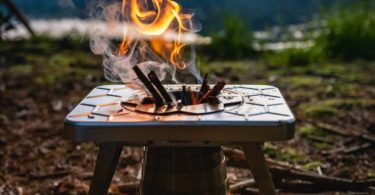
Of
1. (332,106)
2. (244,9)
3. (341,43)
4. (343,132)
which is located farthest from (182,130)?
(244,9)

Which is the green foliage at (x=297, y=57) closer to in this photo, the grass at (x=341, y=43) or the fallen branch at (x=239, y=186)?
the grass at (x=341, y=43)

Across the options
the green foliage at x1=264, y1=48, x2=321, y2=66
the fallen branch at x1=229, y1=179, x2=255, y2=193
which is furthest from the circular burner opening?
the green foliage at x1=264, y1=48, x2=321, y2=66

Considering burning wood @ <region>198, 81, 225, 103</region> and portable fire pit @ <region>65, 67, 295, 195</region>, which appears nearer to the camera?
portable fire pit @ <region>65, 67, 295, 195</region>

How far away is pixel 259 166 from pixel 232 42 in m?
6.18

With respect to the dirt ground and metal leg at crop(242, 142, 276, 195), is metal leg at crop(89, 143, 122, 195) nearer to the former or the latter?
metal leg at crop(242, 142, 276, 195)

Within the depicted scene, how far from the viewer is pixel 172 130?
202 cm

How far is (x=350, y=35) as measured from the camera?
7.59m

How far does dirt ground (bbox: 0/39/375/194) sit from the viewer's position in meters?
3.72

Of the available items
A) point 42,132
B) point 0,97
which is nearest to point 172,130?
point 42,132

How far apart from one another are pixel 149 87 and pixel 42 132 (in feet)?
8.83

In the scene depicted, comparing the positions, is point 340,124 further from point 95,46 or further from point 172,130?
point 172,130

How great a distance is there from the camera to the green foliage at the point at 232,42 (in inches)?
320

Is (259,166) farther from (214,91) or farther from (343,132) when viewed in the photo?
(343,132)

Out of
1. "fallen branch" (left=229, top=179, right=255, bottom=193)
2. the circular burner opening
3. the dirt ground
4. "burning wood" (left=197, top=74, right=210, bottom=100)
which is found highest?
"burning wood" (left=197, top=74, right=210, bottom=100)
